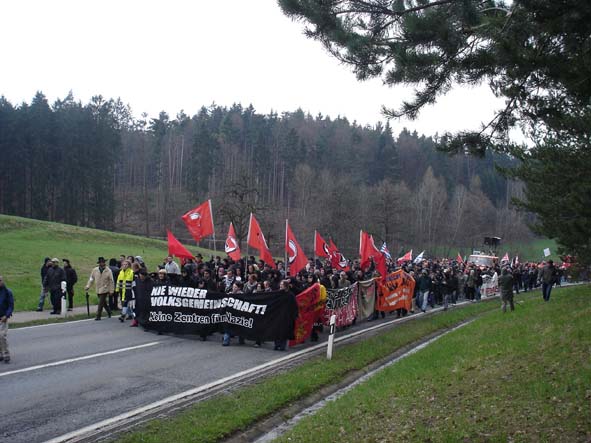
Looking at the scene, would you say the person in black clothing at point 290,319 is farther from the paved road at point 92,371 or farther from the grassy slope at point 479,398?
the grassy slope at point 479,398

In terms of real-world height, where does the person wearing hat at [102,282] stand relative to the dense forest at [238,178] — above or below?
below

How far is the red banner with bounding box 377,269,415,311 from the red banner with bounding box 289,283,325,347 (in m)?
6.74

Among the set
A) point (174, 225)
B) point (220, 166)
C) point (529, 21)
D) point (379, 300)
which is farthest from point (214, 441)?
point (220, 166)

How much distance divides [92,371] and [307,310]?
5.77 metres

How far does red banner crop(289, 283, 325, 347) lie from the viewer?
14365 millimetres

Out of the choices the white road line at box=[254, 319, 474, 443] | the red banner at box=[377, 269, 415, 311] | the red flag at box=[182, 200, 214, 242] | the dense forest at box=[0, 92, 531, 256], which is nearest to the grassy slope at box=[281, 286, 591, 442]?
the white road line at box=[254, 319, 474, 443]

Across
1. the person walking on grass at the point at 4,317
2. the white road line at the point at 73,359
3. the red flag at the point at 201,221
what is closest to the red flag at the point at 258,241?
the red flag at the point at 201,221

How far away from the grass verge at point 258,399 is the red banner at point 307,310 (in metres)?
1.03

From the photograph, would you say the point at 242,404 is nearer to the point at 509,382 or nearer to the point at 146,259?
the point at 509,382

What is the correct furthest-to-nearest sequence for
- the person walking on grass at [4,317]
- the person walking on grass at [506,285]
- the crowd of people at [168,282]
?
the person walking on grass at [506,285]
the crowd of people at [168,282]
the person walking on grass at [4,317]

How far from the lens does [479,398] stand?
858cm

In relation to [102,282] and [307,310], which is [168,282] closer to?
[102,282]

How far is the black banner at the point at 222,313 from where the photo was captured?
554 inches

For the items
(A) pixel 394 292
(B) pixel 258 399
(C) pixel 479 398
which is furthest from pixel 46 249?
(C) pixel 479 398
